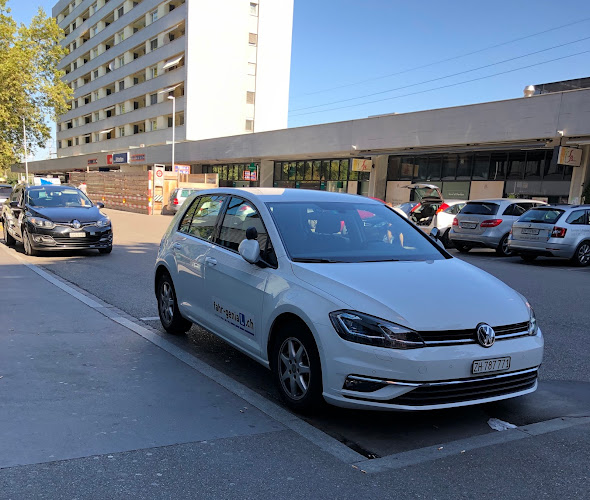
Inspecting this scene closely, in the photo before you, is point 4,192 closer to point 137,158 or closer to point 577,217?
point 577,217

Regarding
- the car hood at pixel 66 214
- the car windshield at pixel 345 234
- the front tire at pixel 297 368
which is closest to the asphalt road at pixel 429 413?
the front tire at pixel 297 368

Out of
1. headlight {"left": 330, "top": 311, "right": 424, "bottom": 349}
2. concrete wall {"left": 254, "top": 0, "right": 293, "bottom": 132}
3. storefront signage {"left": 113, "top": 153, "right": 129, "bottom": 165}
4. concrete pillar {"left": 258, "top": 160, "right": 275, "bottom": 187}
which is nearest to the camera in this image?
headlight {"left": 330, "top": 311, "right": 424, "bottom": 349}

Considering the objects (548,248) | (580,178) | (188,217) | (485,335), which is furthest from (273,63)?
(485,335)

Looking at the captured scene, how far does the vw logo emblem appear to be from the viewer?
3.37 metres

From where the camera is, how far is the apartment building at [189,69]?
47094 millimetres

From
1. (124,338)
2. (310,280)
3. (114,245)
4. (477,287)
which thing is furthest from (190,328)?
(114,245)

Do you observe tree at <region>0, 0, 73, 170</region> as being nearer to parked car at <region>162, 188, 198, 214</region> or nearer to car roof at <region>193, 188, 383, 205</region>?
parked car at <region>162, 188, 198, 214</region>

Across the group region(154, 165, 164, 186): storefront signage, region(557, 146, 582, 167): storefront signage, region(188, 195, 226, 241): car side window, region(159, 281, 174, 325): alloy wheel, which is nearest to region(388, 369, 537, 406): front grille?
region(188, 195, 226, 241): car side window

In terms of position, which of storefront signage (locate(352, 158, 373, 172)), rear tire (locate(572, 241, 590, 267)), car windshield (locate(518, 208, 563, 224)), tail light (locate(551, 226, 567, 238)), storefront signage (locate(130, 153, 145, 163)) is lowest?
rear tire (locate(572, 241, 590, 267))

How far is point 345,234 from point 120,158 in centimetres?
5546

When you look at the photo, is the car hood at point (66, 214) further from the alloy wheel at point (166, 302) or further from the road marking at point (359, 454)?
the road marking at point (359, 454)

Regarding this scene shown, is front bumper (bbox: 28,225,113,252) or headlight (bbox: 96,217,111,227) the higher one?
headlight (bbox: 96,217,111,227)

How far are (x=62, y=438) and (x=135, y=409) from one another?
23.0 inches

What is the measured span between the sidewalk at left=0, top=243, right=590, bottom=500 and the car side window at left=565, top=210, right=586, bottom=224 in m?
10.9
